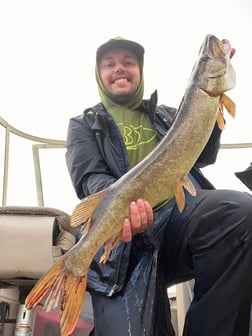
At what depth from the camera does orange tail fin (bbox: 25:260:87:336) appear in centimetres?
116

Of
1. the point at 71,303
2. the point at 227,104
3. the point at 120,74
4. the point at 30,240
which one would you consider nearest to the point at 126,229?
the point at 71,303

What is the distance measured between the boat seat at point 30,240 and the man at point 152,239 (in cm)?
26

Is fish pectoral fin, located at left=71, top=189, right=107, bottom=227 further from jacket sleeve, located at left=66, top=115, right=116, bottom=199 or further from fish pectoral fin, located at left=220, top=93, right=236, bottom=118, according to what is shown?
fish pectoral fin, located at left=220, top=93, right=236, bottom=118

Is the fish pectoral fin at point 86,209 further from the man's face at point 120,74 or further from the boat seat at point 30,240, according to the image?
the man's face at point 120,74

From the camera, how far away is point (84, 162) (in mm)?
1674

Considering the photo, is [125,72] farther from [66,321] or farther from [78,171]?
[66,321]

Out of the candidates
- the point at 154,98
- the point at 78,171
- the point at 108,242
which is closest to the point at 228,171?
the point at 154,98

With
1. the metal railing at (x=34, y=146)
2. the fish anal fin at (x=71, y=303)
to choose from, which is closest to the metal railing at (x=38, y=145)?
the metal railing at (x=34, y=146)

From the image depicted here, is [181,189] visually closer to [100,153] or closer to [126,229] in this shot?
[126,229]

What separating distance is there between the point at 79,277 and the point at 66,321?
0.44ft

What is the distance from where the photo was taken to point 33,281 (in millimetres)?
1851

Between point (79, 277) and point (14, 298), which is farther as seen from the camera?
point (14, 298)

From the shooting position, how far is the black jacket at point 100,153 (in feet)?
4.77

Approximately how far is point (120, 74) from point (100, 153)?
0.43 meters
